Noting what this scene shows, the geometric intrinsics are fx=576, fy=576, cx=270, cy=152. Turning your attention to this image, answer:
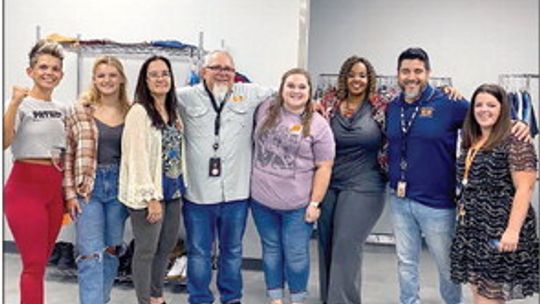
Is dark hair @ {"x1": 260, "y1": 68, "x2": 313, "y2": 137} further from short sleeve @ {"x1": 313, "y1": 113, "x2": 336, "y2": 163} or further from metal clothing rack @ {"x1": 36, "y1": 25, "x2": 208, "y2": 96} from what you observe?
metal clothing rack @ {"x1": 36, "y1": 25, "x2": 208, "y2": 96}

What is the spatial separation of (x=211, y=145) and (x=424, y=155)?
1.13 meters

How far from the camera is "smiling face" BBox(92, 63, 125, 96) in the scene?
2.97 metres

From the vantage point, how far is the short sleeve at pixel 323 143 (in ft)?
10.1

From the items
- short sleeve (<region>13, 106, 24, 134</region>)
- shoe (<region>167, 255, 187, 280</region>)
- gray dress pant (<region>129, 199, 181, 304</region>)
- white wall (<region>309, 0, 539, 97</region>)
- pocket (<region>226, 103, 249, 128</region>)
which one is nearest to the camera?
short sleeve (<region>13, 106, 24, 134</region>)

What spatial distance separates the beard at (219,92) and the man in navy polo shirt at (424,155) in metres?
0.92

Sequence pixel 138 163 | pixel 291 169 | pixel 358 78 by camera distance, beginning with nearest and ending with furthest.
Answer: pixel 138 163 < pixel 291 169 < pixel 358 78

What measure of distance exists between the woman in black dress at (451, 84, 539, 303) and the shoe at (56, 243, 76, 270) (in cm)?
277

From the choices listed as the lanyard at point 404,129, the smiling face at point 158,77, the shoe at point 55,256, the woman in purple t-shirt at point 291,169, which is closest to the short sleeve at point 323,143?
the woman in purple t-shirt at point 291,169

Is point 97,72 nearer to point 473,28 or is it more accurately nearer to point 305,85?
point 305,85

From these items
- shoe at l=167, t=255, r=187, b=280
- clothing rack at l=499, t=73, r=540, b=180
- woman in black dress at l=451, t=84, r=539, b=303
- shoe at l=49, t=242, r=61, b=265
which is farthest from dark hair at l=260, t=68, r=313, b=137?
clothing rack at l=499, t=73, r=540, b=180

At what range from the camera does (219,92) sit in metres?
3.19

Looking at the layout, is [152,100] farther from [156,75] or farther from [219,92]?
[219,92]

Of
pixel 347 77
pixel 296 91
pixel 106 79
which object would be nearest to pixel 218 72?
pixel 296 91

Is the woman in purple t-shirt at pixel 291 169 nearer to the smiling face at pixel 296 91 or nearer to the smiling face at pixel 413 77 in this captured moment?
the smiling face at pixel 296 91
